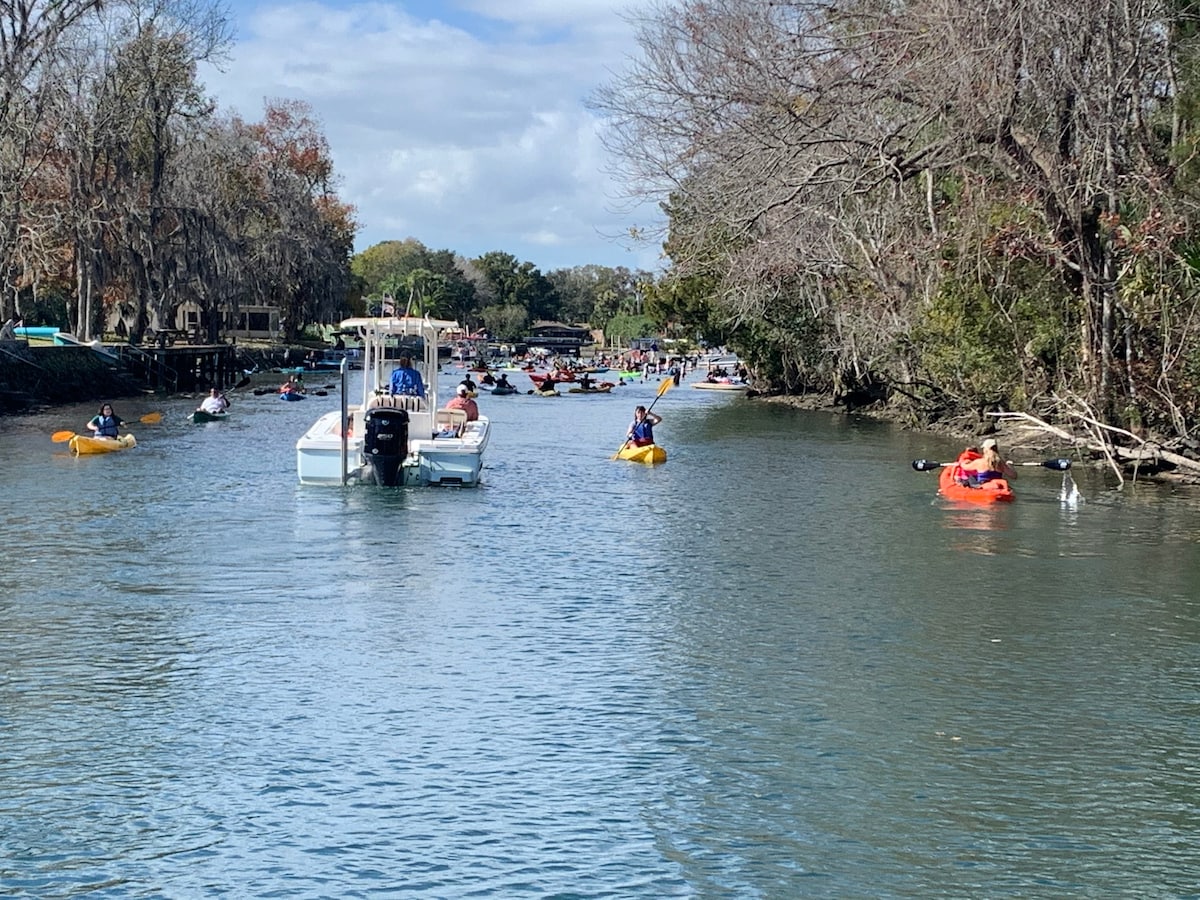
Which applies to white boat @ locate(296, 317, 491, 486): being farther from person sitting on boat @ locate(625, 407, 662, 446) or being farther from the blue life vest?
the blue life vest

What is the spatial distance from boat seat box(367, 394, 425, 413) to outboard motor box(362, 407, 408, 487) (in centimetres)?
55

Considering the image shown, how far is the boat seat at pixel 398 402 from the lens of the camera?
2962cm

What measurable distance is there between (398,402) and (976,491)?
1091 cm

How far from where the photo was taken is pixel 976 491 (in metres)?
29.8

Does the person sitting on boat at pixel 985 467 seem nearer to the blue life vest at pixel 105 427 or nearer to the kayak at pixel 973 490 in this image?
the kayak at pixel 973 490

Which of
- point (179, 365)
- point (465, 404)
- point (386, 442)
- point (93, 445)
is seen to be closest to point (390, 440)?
point (386, 442)

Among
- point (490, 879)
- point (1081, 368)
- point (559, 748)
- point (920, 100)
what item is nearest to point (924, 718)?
point (559, 748)

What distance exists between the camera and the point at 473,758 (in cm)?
1327

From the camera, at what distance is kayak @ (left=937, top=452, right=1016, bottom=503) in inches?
1160

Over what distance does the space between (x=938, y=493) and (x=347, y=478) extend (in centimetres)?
1143

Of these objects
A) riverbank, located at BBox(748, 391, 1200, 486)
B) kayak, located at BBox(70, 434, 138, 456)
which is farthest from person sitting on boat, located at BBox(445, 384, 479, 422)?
riverbank, located at BBox(748, 391, 1200, 486)

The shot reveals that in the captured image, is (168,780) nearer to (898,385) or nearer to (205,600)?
(205,600)

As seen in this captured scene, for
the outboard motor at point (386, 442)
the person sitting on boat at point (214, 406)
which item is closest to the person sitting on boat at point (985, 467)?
the outboard motor at point (386, 442)

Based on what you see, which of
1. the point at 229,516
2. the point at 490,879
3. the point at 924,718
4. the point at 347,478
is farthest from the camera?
the point at 347,478
